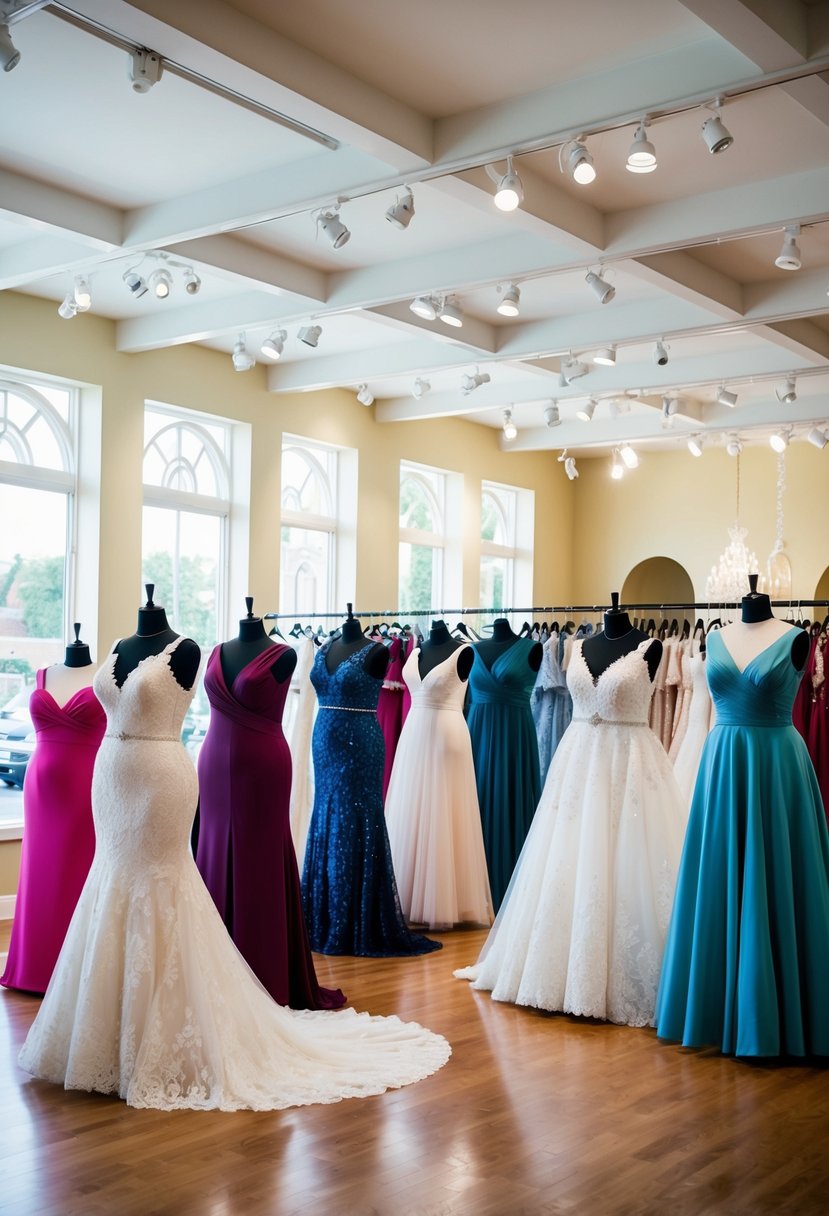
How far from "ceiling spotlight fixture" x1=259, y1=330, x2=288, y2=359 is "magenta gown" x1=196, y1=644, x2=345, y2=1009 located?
2821 millimetres

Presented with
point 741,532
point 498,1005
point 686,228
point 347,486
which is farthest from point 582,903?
point 741,532

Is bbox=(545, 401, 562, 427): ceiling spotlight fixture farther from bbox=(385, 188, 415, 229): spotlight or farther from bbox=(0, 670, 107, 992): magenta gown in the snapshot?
bbox=(0, 670, 107, 992): magenta gown

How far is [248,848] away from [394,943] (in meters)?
1.58

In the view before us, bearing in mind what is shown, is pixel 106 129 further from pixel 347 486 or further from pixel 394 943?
pixel 347 486

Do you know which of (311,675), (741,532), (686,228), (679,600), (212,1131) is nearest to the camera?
(212,1131)

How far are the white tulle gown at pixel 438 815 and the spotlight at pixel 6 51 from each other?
379cm

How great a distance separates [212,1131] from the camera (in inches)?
140

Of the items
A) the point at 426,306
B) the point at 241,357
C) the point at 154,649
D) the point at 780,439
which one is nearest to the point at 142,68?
the point at 154,649

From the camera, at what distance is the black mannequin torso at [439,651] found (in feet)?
22.4

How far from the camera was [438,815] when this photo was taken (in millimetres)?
6570

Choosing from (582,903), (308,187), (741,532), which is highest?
(308,187)

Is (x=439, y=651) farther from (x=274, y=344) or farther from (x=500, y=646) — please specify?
(x=274, y=344)

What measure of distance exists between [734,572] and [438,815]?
206 inches

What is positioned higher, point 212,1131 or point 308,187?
A: point 308,187
